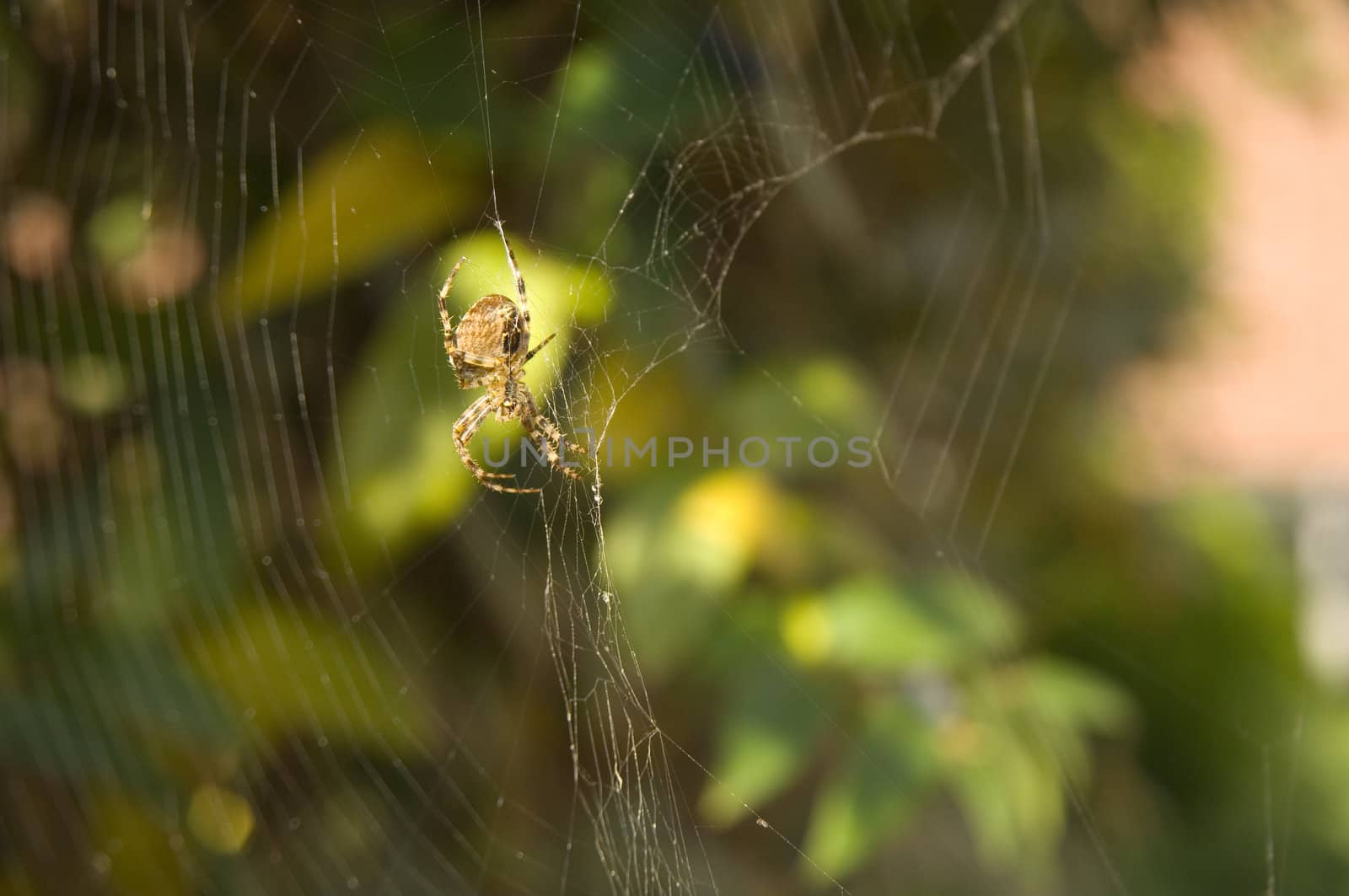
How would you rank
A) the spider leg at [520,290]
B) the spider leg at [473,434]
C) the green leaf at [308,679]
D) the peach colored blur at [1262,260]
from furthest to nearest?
the peach colored blur at [1262,260] < the green leaf at [308,679] < the spider leg at [473,434] < the spider leg at [520,290]

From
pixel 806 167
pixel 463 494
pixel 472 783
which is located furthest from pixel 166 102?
pixel 472 783

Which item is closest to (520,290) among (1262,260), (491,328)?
(491,328)

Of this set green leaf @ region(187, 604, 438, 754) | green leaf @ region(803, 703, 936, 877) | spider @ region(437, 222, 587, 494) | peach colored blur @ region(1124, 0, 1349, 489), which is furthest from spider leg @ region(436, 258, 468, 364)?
peach colored blur @ region(1124, 0, 1349, 489)

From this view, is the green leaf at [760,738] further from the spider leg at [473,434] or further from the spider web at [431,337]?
the spider leg at [473,434]

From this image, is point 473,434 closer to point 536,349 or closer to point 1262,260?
point 536,349

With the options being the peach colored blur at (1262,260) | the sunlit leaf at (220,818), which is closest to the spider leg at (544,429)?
the sunlit leaf at (220,818)

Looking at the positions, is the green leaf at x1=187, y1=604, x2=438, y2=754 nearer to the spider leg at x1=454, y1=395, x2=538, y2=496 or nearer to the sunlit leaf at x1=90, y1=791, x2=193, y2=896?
the sunlit leaf at x1=90, y1=791, x2=193, y2=896
